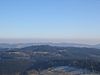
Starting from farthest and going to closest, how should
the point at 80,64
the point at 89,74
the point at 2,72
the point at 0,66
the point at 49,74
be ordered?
the point at 0,66, the point at 80,64, the point at 2,72, the point at 49,74, the point at 89,74

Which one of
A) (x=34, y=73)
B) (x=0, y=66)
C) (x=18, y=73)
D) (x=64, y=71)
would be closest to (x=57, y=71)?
(x=64, y=71)

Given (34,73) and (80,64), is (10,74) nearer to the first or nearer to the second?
(34,73)

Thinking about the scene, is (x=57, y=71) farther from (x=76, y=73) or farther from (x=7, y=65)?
(x=7, y=65)

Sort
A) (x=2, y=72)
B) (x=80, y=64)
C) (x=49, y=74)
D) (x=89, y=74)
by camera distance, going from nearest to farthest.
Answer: (x=89, y=74) < (x=49, y=74) < (x=2, y=72) < (x=80, y=64)

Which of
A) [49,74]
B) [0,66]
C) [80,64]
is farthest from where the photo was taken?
[0,66]

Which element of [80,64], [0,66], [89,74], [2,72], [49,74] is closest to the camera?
[89,74]

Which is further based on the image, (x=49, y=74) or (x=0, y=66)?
(x=0, y=66)

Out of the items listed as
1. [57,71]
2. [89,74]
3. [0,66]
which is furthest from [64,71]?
[0,66]

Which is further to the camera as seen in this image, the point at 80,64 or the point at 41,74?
the point at 80,64
